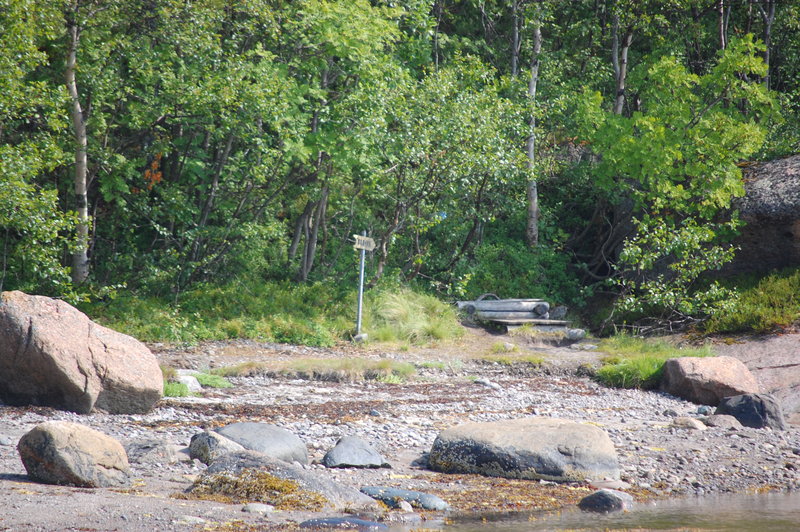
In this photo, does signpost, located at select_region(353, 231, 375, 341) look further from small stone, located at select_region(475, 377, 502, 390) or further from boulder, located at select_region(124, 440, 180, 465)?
boulder, located at select_region(124, 440, 180, 465)

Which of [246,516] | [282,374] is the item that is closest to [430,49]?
[282,374]

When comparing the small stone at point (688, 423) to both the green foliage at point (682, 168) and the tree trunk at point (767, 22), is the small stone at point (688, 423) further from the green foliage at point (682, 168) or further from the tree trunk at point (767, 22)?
the tree trunk at point (767, 22)

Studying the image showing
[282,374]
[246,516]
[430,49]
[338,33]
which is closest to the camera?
[246,516]

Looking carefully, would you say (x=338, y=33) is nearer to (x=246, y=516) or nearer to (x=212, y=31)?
(x=212, y=31)

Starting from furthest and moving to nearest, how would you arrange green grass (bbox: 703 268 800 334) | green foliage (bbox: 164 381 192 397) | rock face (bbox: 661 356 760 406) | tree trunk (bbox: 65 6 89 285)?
1. green grass (bbox: 703 268 800 334)
2. tree trunk (bbox: 65 6 89 285)
3. rock face (bbox: 661 356 760 406)
4. green foliage (bbox: 164 381 192 397)

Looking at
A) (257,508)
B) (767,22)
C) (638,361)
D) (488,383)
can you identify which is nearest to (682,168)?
(767,22)

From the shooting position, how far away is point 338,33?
15.5 m

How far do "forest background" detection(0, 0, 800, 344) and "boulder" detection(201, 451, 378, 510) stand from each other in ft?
22.6

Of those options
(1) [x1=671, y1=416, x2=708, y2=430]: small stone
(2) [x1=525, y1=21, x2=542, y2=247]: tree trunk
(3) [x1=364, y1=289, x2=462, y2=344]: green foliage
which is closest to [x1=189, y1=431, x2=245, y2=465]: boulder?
(1) [x1=671, y1=416, x2=708, y2=430]: small stone

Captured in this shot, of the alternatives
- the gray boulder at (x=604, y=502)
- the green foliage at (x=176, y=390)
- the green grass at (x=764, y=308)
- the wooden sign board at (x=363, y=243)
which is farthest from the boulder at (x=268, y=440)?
the green grass at (x=764, y=308)

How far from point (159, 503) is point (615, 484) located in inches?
152

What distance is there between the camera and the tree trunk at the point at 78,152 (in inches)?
515

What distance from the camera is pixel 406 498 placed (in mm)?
5898

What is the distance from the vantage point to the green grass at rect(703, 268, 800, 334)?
14242 mm
